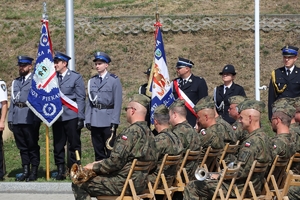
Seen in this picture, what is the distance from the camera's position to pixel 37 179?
471 inches

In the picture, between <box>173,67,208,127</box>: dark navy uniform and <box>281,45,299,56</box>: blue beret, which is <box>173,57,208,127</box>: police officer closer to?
<box>173,67,208,127</box>: dark navy uniform

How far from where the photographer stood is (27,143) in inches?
476

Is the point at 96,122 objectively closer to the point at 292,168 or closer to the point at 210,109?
the point at 210,109

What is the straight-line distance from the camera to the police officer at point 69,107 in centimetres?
1182

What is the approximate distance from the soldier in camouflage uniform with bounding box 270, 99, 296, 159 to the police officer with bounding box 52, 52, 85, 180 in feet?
13.7

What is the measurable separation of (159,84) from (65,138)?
1787 mm

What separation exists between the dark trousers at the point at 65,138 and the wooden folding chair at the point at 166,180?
322 centimetres

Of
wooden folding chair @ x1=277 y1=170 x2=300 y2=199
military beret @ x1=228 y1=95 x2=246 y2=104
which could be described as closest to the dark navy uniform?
military beret @ x1=228 y1=95 x2=246 y2=104

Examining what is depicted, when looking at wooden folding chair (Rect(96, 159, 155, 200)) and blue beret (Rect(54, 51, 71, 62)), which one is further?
blue beret (Rect(54, 51, 71, 62))

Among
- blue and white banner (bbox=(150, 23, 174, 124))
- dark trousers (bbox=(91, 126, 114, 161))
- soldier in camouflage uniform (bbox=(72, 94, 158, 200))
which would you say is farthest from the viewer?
dark trousers (bbox=(91, 126, 114, 161))

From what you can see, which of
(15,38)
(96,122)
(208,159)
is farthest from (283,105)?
(15,38)

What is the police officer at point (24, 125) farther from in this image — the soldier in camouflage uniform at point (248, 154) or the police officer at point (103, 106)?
the soldier in camouflage uniform at point (248, 154)

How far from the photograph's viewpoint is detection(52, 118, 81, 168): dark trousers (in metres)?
11.8

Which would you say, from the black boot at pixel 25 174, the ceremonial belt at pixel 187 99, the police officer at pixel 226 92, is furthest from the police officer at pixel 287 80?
the black boot at pixel 25 174
